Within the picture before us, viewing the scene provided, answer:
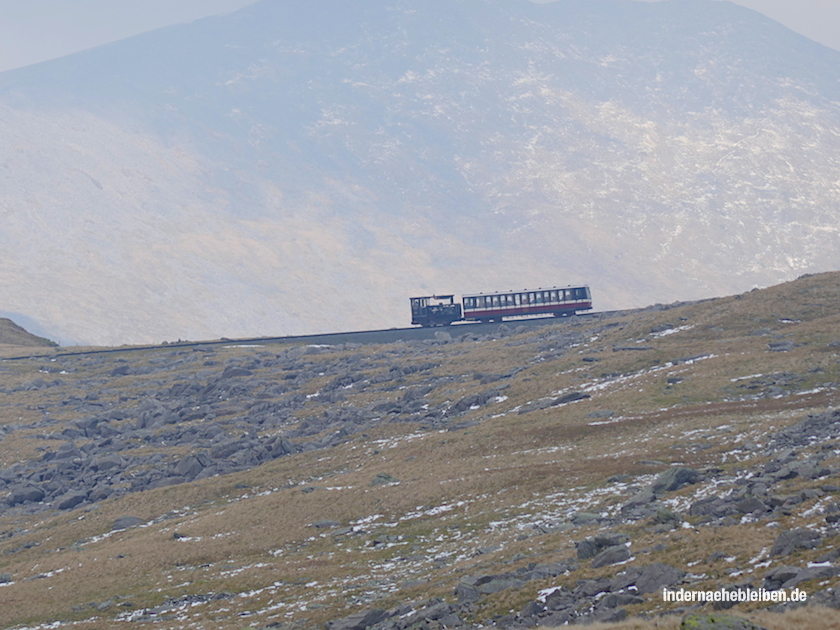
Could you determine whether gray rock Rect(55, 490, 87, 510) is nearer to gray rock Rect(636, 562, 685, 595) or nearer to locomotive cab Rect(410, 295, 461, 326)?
gray rock Rect(636, 562, 685, 595)

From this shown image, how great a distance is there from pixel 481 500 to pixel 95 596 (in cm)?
Answer: 1680

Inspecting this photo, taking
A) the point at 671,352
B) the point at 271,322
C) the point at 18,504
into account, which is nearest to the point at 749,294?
the point at 671,352

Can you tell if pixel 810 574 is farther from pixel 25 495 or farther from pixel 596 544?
pixel 25 495

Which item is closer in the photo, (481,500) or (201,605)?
(201,605)

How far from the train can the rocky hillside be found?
16.8 metres

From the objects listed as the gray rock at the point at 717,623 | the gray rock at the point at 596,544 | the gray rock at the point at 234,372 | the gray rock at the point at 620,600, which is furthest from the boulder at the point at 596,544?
the gray rock at the point at 234,372

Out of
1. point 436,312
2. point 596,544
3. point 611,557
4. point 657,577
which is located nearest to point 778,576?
point 657,577

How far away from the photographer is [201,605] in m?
32.4

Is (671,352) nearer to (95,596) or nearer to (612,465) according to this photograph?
(612,465)

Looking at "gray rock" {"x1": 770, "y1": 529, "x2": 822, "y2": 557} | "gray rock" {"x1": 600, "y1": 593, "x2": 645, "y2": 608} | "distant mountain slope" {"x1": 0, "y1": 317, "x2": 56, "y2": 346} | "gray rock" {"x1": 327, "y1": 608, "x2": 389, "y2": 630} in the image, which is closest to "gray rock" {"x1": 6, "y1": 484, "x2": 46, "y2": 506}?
"gray rock" {"x1": 327, "y1": 608, "x2": 389, "y2": 630}

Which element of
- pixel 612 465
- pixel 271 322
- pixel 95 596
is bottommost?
pixel 95 596

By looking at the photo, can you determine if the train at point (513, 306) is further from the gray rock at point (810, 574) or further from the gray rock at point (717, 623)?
the gray rock at point (717, 623)

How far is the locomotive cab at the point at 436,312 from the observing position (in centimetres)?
11469

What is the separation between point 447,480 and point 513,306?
219 feet
